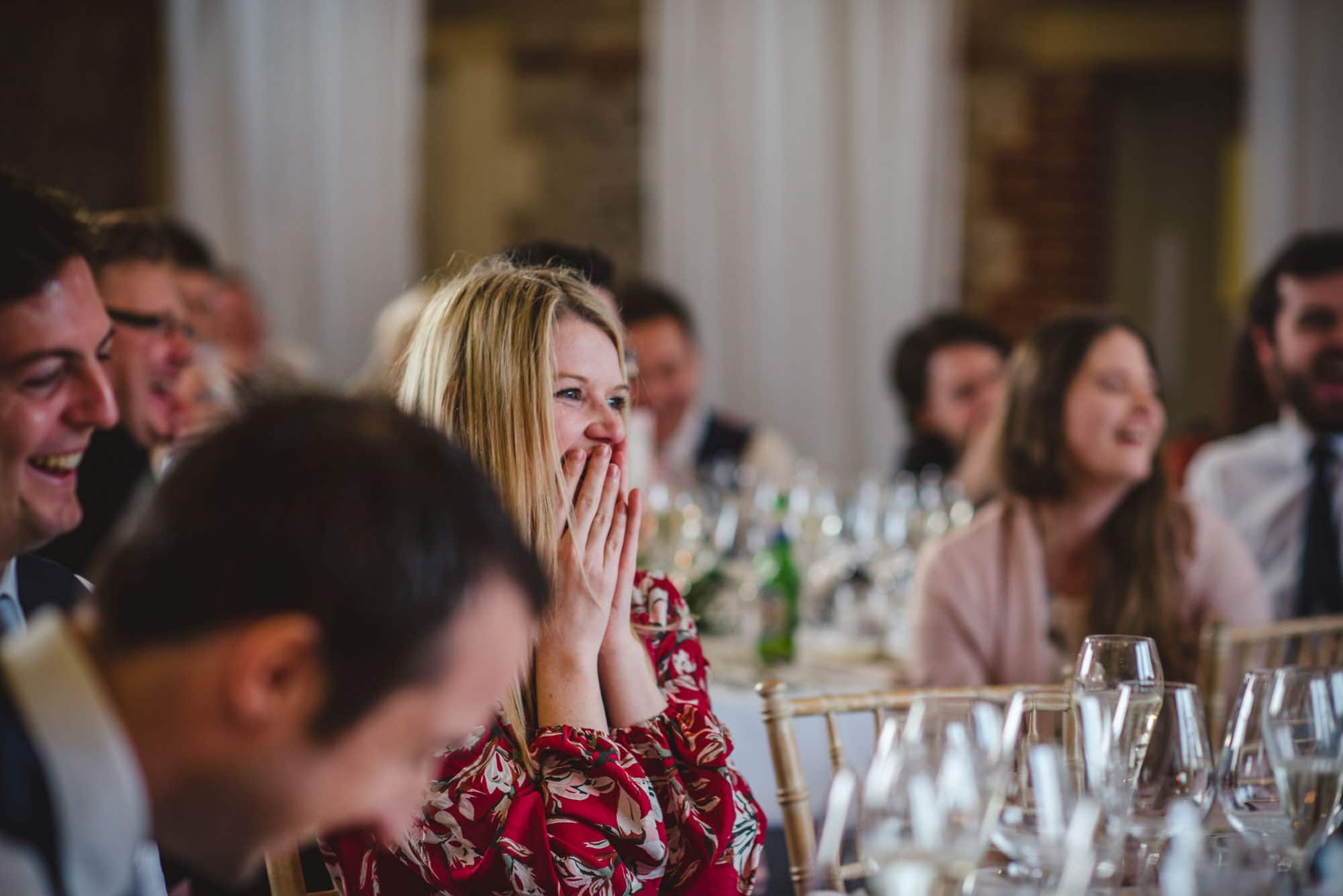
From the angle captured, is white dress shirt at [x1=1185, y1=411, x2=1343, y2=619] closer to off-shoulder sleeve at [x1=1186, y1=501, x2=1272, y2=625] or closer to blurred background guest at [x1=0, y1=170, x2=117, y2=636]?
off-shoulder sleeve at [x1=1186, y1=501, x2=1272, y2=625]

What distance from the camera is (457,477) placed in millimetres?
764

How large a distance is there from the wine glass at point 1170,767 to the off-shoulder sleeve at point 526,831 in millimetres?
463

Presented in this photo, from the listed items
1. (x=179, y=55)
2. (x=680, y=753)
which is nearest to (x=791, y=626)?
(x=680, y=753)

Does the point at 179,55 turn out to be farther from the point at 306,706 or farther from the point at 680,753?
the point at 306,706

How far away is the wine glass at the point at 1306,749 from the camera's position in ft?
3.60

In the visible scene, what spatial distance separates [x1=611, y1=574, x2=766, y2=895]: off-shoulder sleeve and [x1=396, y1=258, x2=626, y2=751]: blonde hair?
0.46ft

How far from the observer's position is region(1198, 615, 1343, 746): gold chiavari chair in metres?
2.12

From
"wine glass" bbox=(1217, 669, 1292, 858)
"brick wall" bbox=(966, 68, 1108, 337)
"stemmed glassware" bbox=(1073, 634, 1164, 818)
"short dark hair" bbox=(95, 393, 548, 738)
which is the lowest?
"wine glass" bbox=(1217, 669, 1292, 858)

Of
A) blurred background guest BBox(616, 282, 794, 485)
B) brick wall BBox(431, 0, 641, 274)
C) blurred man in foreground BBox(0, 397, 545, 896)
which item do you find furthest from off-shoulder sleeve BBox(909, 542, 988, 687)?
brick wall BBox(431, 0, 641, 274)

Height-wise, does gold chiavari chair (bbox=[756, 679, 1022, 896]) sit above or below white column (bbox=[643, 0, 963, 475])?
below

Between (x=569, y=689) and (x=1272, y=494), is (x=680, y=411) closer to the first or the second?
(x=1272, y=494)

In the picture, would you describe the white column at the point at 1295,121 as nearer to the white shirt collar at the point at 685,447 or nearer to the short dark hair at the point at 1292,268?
the short dark hair at the point at 1292,268

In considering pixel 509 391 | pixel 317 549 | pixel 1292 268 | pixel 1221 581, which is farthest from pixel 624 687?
pixel 1292 268

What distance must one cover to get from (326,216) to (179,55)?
Result: 0.78 meters
